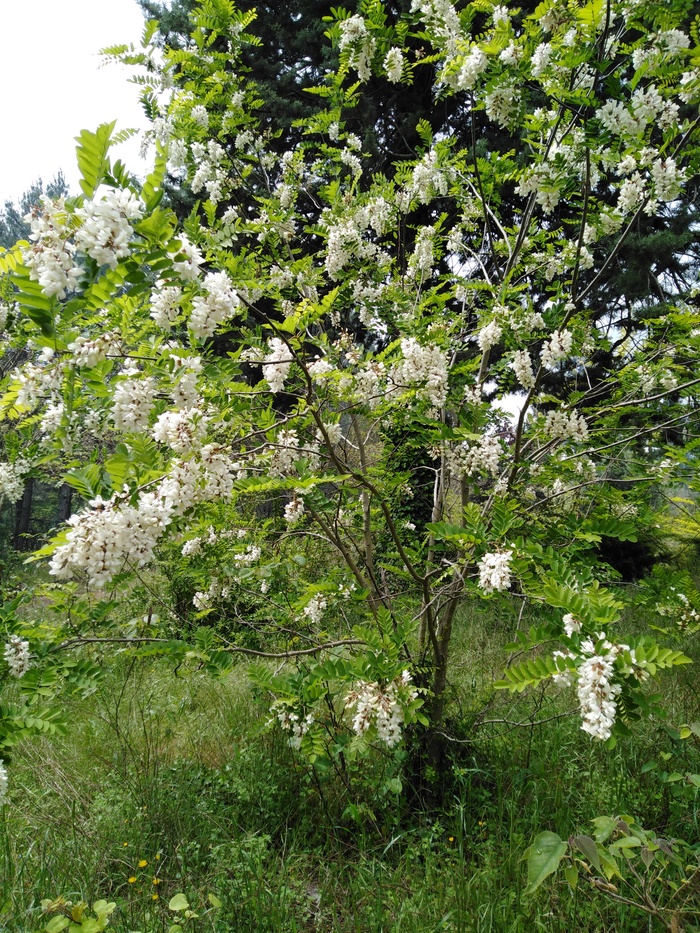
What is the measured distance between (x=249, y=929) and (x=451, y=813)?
3.06ft

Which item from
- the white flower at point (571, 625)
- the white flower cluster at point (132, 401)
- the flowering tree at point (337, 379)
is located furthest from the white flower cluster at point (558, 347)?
the white flower cluster at point (132, 401)

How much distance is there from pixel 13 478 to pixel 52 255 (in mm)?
2025

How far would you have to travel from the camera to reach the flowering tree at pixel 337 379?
4.52 feet

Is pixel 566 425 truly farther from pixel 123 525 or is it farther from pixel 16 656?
pixel 16 656

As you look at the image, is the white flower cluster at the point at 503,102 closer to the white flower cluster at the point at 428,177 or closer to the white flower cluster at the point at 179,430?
the white flower cluster at the point at 428,177

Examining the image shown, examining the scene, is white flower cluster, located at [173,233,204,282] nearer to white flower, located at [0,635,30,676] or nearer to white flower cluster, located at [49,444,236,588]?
white flower cluster, located at [49,444,236,588]

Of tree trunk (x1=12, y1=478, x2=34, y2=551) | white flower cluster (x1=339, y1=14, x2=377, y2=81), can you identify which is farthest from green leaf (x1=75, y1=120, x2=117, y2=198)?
tree trunk (x1=12, y1=478, x2=34, y2=551)

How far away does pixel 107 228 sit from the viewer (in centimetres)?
117

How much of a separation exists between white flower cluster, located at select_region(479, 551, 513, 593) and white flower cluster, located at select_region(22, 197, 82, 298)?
1.50 meters

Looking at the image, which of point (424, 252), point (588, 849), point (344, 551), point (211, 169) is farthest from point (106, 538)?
point (211, 169)

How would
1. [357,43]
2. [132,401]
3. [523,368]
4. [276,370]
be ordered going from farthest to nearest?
[357,43] → [523,368] → [276,370] → [132,401]

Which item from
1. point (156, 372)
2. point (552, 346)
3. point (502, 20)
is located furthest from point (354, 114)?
point (156, 372)

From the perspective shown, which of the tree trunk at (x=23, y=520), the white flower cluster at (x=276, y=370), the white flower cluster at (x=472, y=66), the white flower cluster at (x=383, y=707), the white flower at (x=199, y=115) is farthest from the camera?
the tree trunk at (x=23, y=520)

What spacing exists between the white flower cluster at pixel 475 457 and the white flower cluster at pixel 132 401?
164cm
